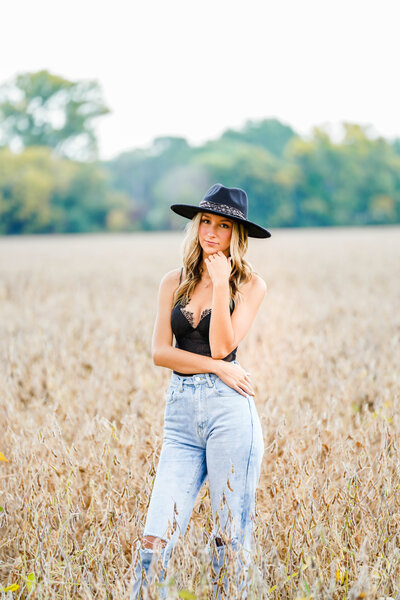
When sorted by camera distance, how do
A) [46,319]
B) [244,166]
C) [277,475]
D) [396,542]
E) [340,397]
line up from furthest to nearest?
[244,166] → [46,319] → [340,397] → [277,475] → [396,542]

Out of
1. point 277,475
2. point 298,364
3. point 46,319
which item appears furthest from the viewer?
point 46,319

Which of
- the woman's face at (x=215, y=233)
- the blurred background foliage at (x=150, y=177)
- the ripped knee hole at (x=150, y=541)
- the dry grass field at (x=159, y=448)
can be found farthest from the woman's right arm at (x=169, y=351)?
the blurred background foliage at (x=150, y=177)

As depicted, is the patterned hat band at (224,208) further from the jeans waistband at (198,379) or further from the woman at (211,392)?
the jeans waistband at (198,379)

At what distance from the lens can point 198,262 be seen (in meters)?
2.71

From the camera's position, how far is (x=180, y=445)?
244 cm

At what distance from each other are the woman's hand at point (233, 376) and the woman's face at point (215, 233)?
19.8 inches

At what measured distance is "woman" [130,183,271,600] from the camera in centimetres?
227

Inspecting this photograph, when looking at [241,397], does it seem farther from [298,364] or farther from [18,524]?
[298,364]

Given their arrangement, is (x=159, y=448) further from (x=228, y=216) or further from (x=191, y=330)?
(x=228, y=216)

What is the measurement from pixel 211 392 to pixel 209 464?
28cm

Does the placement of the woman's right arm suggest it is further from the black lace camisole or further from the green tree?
the green tree

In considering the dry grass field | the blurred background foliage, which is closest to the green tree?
the blurred background foliage

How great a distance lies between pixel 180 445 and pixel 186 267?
778 mm

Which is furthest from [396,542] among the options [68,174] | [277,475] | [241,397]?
[68,174]
